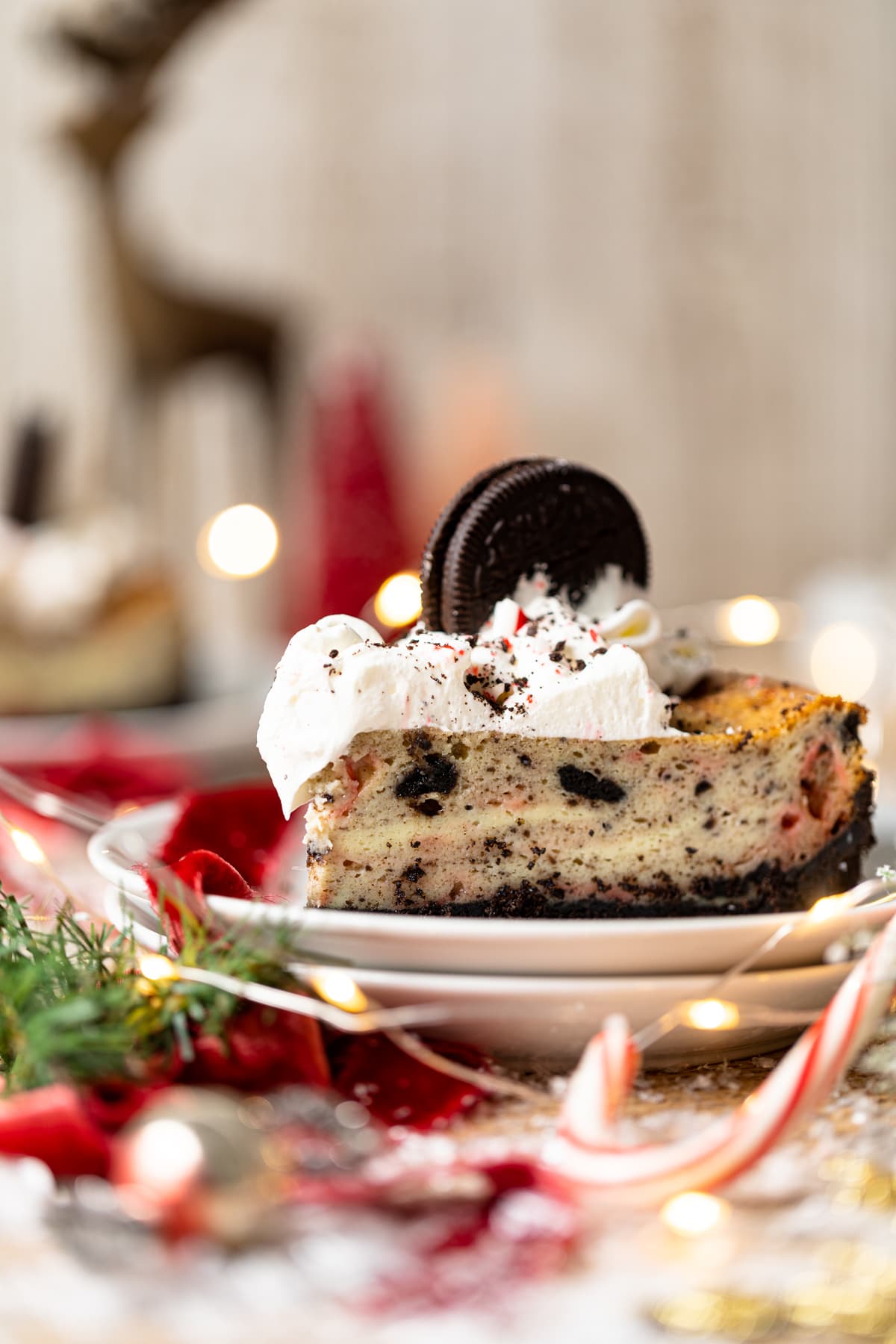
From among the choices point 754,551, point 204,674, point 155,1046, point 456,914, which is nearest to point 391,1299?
point 155,1046

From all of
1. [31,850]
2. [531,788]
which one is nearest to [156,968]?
[31,850]

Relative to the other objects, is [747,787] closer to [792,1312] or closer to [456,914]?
[456,914]

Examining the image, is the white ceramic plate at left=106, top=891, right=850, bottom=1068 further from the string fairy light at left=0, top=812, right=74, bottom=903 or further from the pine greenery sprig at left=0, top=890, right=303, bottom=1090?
the string fairy light at left=0, top=812, right=74, bottom=903

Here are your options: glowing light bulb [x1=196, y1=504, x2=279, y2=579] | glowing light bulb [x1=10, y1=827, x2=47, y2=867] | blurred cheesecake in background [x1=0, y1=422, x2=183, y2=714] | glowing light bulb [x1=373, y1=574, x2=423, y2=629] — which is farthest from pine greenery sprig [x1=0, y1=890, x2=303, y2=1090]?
blurred cheesecake in background [x1=0, y1=422, x2=183, y2=714]

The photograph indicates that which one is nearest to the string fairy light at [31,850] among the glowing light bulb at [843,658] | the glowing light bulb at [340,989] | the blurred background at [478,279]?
the glowing light bulb at [340,989]

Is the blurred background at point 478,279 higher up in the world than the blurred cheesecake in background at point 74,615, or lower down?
higher up

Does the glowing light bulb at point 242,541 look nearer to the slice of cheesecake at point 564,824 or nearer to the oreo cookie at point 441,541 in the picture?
the oreo cookie at point 441,541
